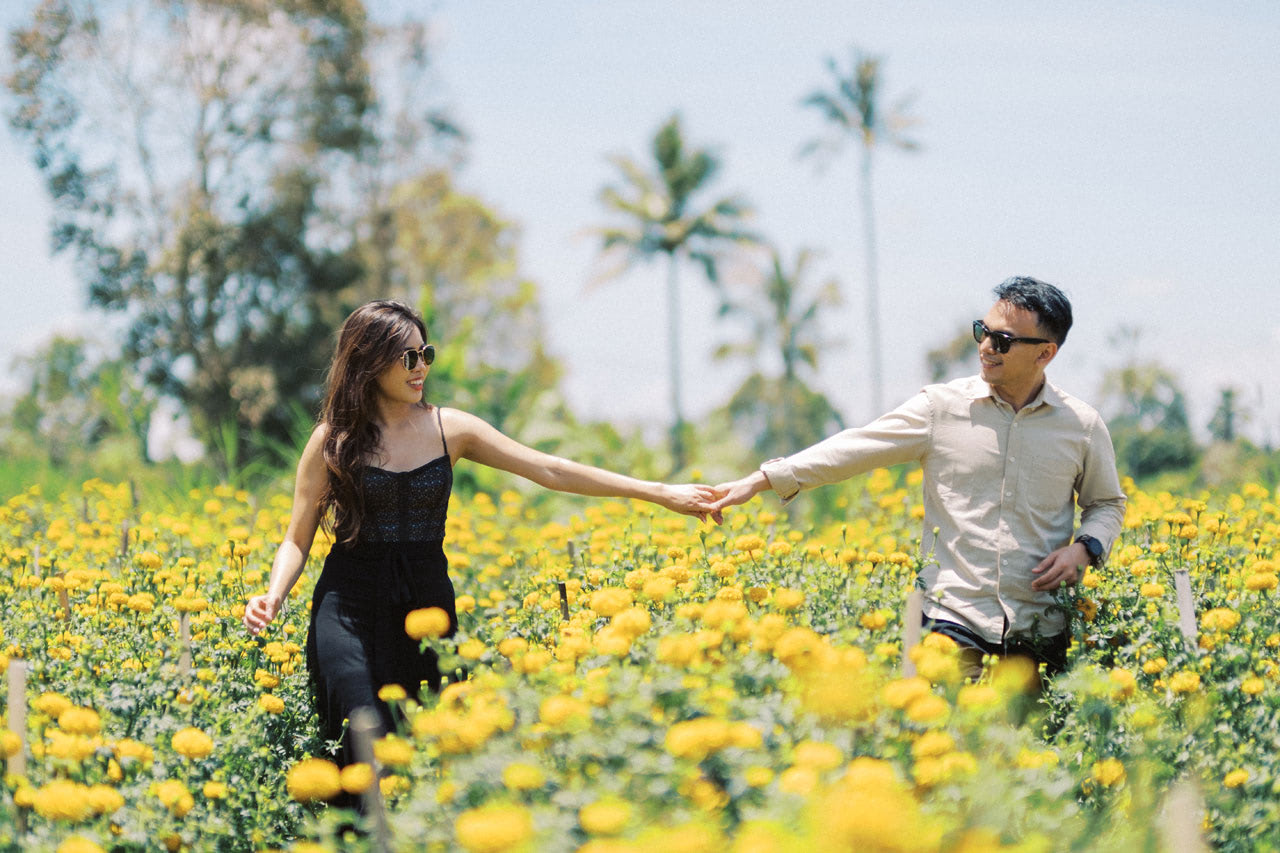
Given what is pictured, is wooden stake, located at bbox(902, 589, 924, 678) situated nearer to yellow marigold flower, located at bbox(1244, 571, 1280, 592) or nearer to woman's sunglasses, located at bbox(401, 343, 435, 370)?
yellow marigold flower, located at bbox(1244, 571, 1280, 592)

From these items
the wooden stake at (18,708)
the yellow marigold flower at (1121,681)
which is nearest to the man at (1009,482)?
the yellow marigold flower at (1121,681)

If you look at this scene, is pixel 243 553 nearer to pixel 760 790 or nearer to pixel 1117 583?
pixel 760 790

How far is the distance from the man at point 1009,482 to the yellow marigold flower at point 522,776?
1.95 m

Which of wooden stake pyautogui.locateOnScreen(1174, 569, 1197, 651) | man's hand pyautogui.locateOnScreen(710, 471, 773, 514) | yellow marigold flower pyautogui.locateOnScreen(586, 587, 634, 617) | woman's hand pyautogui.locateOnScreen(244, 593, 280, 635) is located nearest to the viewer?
yellow marigold flower pyautogui.locateOnScreen(586, 587, 634, 617)

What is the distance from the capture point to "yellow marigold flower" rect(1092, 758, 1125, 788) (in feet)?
8.02

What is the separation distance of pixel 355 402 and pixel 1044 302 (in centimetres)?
228

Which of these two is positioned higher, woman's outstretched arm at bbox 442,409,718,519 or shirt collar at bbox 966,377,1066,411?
shirt collar at bbox 966,377,1066,411

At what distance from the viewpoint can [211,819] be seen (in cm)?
240

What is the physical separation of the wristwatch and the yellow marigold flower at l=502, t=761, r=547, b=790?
232 cm

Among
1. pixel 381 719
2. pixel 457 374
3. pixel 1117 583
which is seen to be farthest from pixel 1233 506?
pixel 457 374

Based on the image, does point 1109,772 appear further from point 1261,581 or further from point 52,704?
point 52,704

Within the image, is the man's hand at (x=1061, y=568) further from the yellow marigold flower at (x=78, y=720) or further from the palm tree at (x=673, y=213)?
the palm tree at (x=673, y=213)

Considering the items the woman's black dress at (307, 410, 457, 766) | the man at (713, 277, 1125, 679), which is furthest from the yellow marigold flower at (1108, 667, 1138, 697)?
the woman's black dress at (307, 410, 457, 766)

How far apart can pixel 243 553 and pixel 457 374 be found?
18.5ft
